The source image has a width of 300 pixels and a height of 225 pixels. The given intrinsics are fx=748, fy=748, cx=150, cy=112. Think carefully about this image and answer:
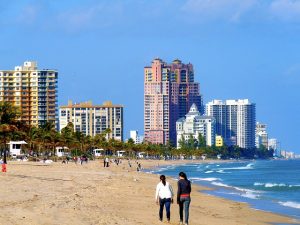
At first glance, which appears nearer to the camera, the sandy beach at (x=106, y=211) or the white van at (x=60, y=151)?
the sandy beach at (x=106, y=211)

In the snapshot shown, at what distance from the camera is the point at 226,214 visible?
2817 centimetres

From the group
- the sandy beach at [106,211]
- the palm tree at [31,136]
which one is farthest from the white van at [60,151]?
the sandy beach at [106,211]

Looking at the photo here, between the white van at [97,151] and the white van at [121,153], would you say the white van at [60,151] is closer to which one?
the white van at [97,151]

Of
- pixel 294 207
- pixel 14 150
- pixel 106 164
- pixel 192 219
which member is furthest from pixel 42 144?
pixel 192 219

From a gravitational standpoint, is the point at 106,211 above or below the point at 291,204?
above

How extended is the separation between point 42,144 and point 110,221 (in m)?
106

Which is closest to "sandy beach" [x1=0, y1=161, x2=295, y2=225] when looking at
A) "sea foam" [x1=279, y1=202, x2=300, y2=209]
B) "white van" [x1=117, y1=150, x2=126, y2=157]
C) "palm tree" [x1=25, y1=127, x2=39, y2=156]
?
"sea foam" [x1=279, y1=202, x2=300, y2=209]

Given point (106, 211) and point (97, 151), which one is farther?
point (97, 151)

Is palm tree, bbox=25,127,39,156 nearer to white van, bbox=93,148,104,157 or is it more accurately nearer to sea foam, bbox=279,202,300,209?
white van, bbox=93,148,104,157

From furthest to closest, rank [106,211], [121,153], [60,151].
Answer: [121,153]
[60,151]
[106,211]

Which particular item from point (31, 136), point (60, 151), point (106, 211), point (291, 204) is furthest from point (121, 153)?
point (106, 211)

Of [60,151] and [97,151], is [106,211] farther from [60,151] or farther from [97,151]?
[97,151]

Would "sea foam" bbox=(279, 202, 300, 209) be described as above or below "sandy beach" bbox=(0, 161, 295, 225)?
below

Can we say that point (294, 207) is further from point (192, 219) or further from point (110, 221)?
point (110, 221)
